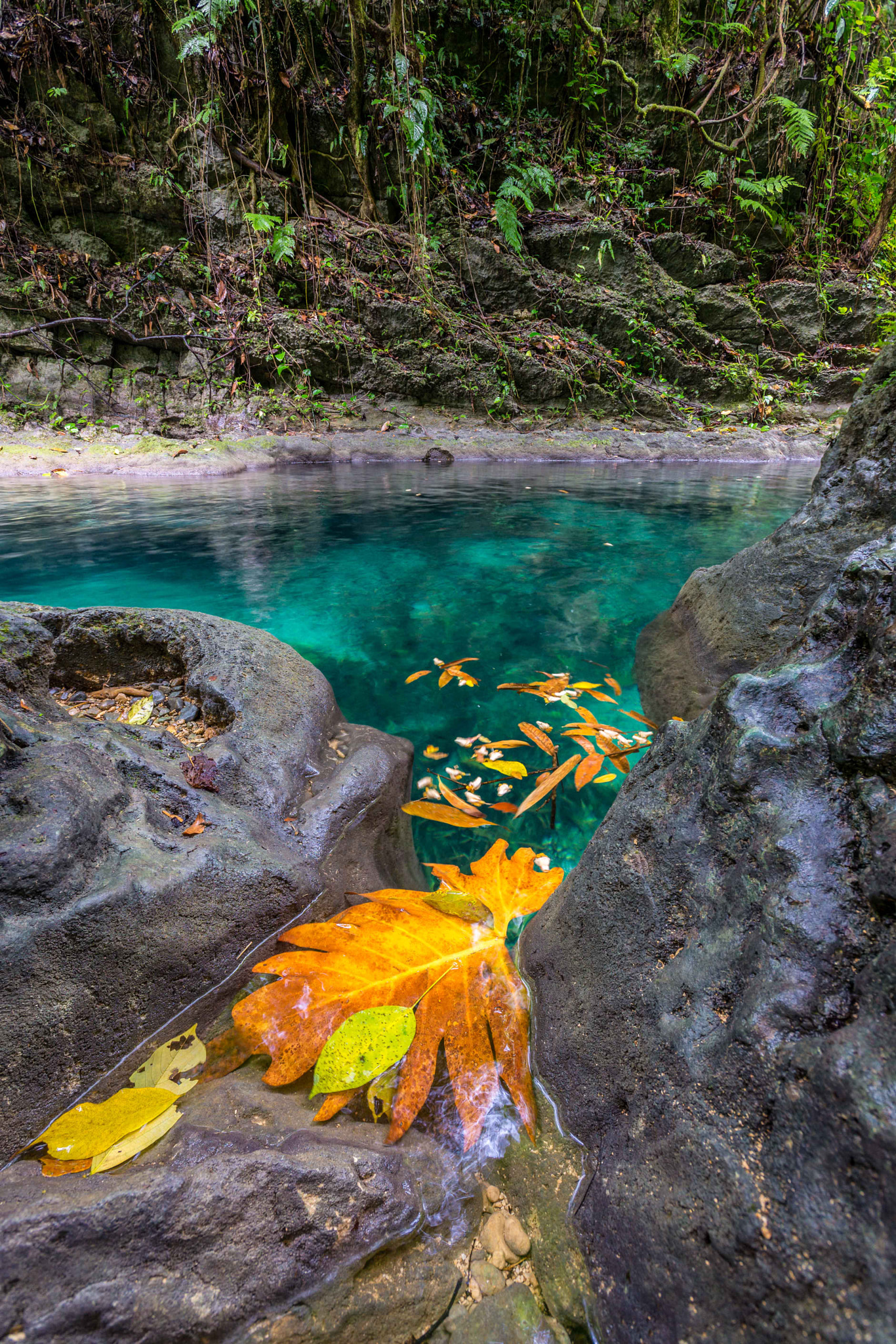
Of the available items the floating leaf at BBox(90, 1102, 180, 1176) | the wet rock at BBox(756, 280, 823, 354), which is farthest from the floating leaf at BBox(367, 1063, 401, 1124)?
the wet rock at BBox(756, 280, 823, 354)

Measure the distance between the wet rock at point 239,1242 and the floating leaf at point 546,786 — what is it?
1.36 m

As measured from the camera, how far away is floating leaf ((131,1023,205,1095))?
117 centimetres

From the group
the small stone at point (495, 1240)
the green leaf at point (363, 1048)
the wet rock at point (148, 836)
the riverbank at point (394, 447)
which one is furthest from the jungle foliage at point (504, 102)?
the small stone at point (495, 1240)

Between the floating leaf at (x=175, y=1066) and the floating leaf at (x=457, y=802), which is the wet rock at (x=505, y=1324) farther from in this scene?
the floating leaf at (x=457, y=802)

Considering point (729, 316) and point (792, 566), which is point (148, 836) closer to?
point (792, 566)

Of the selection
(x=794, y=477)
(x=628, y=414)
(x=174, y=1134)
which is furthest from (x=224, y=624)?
(x=628, y=414)

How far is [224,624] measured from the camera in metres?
2.48

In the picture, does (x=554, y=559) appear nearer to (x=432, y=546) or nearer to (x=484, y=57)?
(x=432, y=546)

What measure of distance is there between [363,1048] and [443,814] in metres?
1.10

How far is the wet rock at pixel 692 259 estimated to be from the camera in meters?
12.5

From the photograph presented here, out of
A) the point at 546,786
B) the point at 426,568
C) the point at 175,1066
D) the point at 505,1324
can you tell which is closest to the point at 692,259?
the point at 426,568

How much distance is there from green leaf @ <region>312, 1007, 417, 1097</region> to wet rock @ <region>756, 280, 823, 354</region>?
629 inches

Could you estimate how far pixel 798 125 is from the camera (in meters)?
11.7

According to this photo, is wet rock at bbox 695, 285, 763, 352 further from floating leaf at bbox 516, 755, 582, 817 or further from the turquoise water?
floating leaf at bbox 516, 755, 582, 817
